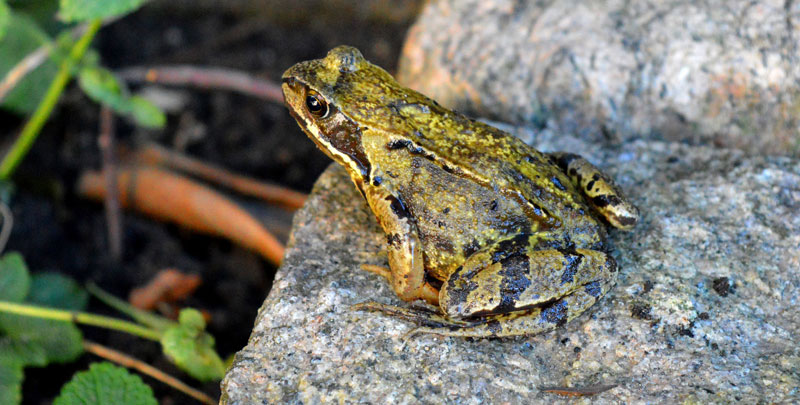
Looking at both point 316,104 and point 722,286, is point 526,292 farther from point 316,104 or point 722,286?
point 316,104

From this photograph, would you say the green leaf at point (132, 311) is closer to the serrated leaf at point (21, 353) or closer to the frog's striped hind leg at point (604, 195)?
the serrated leaf at point (21, 353)

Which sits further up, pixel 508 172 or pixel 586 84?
pixel 586 84

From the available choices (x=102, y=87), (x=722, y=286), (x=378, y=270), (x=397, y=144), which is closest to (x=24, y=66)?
(x=102, y=87)

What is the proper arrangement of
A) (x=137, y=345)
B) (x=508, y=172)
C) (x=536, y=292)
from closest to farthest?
(x=536, y=292), (x=508, y=172), (x=137, y=345)

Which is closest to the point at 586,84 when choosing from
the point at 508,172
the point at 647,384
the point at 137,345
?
the point at 508,172

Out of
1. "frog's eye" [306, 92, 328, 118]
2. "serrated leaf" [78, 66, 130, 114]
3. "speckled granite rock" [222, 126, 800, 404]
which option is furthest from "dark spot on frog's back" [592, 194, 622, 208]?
"serrated leaf" [78, 66, 130, 114]

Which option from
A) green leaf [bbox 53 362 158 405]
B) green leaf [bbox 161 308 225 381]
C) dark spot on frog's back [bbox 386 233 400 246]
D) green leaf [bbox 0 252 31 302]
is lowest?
green leaf [bbox 53 362 158 405]

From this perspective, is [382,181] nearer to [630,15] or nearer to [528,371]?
[528,371]

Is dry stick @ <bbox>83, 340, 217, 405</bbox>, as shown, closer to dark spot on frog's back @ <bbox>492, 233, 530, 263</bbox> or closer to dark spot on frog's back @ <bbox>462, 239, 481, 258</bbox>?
dark spot on frog's back @ <bbox>462, 239, 481, 258</bbox>
